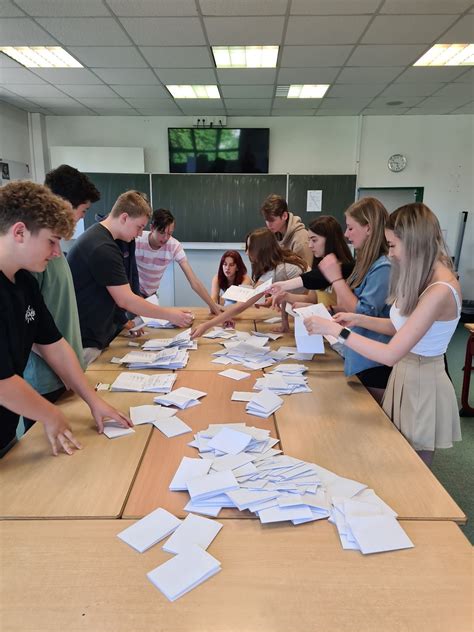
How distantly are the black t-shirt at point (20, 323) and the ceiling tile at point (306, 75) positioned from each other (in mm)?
4021

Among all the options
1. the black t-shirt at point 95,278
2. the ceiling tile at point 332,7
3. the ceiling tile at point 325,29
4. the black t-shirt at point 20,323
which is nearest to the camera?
the black t-shirt at point 20,323

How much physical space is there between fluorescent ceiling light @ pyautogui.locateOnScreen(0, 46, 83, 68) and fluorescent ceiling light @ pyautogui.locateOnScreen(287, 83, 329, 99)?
2417 mm

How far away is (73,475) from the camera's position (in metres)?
1.20

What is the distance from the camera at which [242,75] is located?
178 inches

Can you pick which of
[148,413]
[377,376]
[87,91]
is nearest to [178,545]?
[148,413]

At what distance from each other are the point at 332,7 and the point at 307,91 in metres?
2.10

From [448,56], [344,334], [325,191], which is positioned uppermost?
[448,56]

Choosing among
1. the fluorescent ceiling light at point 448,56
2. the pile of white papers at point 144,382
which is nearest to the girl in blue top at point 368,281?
the pile of white papers at point 144,382

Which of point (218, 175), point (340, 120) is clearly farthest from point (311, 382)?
point (340, 120)

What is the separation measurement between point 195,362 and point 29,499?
3.77 ft

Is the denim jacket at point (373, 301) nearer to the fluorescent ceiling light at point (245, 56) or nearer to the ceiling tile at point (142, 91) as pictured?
the fluorescent ceiling light at point (245, 56)

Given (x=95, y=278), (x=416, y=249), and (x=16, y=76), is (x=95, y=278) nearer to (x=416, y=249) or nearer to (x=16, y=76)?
(x=416, y=249)

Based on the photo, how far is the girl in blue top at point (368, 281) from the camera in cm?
185

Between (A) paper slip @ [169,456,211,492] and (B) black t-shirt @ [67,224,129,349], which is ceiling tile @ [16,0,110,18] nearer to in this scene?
(B) black t-shirt @ [67,224,129,349]
